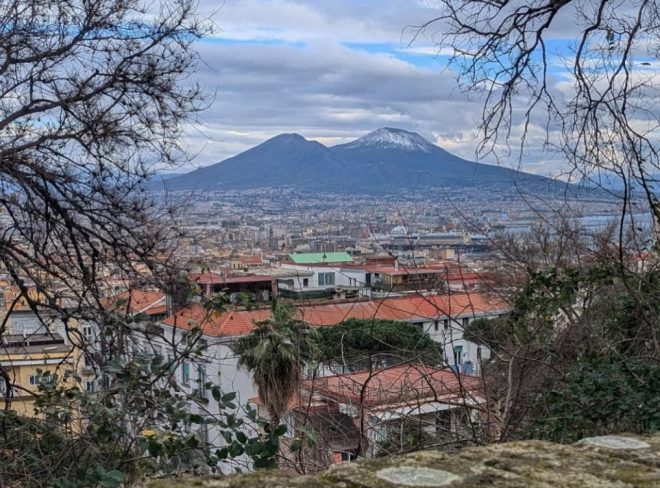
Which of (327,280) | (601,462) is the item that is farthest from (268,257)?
(327,280)

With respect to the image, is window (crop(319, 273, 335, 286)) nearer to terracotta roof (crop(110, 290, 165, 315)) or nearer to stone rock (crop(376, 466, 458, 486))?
terracotta roof (crop(110, 290, 165, 315))

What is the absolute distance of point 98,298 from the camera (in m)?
4.32

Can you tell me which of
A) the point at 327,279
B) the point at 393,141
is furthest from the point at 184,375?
the point at 393,141

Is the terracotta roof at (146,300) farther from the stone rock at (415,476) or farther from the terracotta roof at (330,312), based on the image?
the stone rock at (415,476)

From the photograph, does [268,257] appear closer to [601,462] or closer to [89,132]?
[89,132]

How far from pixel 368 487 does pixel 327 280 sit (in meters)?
16.4

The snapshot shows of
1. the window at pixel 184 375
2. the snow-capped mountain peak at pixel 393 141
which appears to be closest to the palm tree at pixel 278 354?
the window at pixel 184 375

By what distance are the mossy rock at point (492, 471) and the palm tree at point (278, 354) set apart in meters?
2.03

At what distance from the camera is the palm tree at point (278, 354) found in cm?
431

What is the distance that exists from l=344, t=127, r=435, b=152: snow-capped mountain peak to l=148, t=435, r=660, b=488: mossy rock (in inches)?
875

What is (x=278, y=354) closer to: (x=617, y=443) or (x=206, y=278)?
(x=206, y=278)

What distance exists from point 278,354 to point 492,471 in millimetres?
7957

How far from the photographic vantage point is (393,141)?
31.1 metres

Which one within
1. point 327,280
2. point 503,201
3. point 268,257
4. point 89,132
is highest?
point 89,132
